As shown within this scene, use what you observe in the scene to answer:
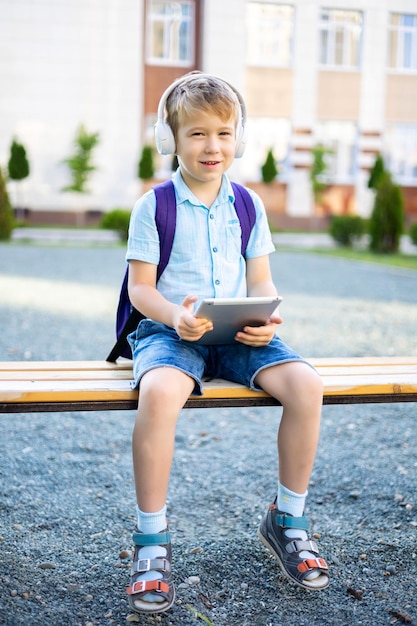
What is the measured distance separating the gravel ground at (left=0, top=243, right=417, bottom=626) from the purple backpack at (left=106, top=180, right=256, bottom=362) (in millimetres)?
637

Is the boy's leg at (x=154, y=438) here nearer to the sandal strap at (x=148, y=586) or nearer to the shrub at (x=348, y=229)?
the sandal strap at (x=148, y=586)

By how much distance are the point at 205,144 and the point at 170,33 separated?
76.6ft

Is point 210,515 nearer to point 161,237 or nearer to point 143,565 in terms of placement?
point 143,565

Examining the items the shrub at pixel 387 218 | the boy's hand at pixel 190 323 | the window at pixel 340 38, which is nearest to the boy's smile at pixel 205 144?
the boy's hand at pixel 190 323

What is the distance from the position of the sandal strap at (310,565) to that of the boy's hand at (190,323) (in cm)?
69

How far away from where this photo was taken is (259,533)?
97.3 inches

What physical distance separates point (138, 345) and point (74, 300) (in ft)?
18.4

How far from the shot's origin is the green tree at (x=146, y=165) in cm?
2311

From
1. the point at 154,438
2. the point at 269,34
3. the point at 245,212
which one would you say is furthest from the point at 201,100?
the point at 269,34

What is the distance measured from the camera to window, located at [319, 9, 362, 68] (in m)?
25.2

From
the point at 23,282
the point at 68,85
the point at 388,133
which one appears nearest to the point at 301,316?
the point at 23,282

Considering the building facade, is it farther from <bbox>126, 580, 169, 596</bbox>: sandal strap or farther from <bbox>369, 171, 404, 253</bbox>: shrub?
<bbox>126, 580, 169, 596</bbox>: sandal strap

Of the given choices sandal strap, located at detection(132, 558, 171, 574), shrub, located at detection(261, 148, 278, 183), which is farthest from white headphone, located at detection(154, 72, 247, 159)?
shrub, located at detection(261, 148, 278, 183)

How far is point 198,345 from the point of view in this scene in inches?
95.2
